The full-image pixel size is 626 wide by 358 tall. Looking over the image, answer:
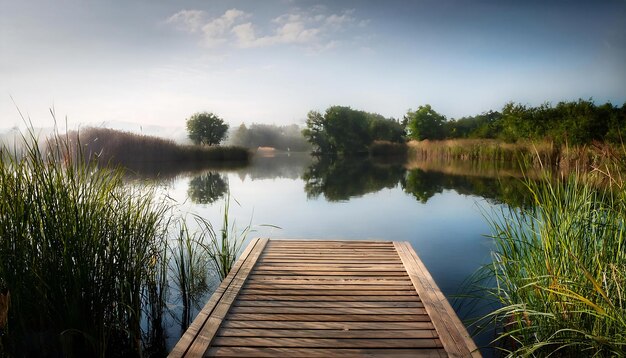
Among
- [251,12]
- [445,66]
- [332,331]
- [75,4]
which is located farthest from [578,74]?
[332,331]

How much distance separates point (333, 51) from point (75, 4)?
37.0 feet

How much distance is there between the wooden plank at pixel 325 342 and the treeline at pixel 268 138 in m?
62.4

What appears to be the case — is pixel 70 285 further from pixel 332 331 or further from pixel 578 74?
pixel 578 74

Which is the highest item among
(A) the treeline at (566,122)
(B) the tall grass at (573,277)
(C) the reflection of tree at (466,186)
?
(A) the treeline at (566,122)

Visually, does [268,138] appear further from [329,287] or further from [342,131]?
[329,287]

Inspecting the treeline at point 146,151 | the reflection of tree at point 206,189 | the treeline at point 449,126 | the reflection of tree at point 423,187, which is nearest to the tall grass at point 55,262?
the reflection of tree at point 206,189

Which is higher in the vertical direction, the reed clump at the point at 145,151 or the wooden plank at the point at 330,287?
the reed clump at the point at 145,151

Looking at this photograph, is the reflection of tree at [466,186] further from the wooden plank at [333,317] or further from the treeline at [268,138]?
the treeline at [268,138]

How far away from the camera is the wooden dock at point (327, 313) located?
2.10m

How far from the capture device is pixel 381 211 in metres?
8.57

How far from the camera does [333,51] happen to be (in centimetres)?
1939

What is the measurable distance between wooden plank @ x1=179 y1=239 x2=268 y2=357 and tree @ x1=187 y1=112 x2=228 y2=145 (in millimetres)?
29317

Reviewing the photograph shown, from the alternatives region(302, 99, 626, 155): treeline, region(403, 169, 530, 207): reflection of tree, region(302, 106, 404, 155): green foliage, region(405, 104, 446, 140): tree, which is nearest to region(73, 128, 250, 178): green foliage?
region(403, 169, 530, 207): reflection of tree

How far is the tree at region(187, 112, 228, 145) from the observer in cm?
3171
